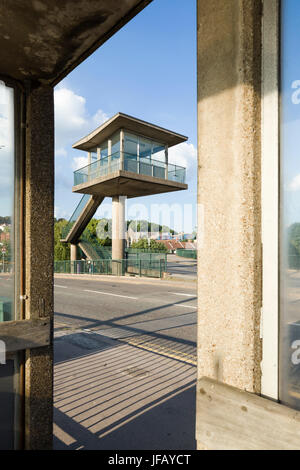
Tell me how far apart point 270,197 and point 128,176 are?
56.5 feet

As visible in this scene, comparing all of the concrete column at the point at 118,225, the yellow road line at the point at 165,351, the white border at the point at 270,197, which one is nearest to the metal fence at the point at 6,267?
the white border at the point at 270,197

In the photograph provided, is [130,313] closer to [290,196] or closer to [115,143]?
[290,196]

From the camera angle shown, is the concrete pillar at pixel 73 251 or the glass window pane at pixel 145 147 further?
the concrete pillar at pixel 73 251

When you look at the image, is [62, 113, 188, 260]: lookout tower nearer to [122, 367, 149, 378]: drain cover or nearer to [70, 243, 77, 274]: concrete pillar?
[70, 243, 77, 274]: concrete pillar

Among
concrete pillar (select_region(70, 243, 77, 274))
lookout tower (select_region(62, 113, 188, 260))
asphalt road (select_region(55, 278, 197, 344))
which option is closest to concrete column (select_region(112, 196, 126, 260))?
lookout tower (select_region(62, 113, 188, 260))

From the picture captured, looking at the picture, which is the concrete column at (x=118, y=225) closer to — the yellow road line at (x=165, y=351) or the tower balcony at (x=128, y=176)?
the tower balcony at (x=128, y=176)

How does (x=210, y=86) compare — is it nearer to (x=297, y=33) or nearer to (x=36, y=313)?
(x=297, y=33)

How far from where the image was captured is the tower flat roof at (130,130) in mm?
19484

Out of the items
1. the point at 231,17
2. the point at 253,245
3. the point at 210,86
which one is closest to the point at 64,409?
the point at 253,245

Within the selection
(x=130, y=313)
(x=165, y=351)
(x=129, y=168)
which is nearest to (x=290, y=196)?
(x=165, y=351)

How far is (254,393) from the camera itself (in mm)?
1406

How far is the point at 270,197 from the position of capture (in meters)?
1.45

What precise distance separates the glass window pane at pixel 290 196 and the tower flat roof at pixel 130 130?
18.6 metres

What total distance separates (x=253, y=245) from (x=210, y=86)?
0.85 metres
